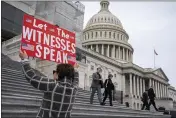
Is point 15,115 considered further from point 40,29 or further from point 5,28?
point 5,28

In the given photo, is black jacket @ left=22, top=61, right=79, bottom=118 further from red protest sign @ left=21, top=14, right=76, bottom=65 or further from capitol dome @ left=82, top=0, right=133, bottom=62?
capitol dome @ left=82, top=0, right=133, bottom=62

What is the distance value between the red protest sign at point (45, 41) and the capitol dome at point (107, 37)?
4971 centimetres

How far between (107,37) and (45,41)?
55.4 metres

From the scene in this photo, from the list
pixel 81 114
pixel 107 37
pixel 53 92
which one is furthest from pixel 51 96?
pixel 107 37

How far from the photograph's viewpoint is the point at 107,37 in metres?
67.7

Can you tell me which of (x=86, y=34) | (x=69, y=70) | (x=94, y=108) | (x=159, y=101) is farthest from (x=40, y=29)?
(x=86, y=34)

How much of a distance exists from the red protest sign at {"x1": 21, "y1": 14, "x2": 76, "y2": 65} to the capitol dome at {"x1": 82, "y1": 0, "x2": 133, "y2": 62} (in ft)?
163

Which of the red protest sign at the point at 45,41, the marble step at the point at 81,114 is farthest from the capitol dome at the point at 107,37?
the marble step at the point at 81,114

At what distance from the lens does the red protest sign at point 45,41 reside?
1245 centimetres

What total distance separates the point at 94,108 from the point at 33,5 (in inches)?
645

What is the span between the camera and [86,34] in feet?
233

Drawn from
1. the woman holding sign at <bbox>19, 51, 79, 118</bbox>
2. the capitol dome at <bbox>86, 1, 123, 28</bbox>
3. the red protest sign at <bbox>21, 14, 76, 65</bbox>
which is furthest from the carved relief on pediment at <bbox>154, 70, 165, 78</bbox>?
the woman holding sign at <bbox>19, 51, 79, 118</bbox>

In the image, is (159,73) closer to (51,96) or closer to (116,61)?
(116,61)

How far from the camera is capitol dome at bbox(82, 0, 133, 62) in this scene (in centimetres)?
6588
